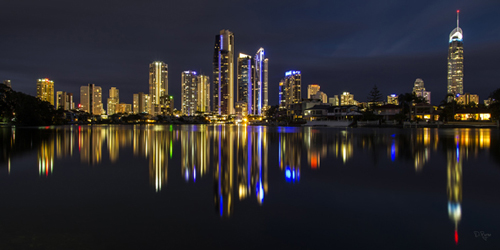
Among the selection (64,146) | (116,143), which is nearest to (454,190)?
(64,146)

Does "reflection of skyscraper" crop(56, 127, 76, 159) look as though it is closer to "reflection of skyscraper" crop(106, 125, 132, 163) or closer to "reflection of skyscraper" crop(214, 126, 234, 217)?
"reflection of skyscraper" crop(106, 125, 132, 163)

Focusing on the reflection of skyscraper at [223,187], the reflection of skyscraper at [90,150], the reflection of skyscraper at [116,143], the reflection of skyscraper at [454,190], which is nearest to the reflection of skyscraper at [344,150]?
the reflection of skyscraper at [454,190]

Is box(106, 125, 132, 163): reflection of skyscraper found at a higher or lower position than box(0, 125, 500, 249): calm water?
higher

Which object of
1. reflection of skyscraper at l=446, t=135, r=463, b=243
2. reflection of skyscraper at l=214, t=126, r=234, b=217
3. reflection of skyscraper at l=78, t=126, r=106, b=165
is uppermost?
reflection of skyscraper at l=78, t=126, r=106, b=165

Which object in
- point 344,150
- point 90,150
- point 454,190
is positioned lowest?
point 454,190

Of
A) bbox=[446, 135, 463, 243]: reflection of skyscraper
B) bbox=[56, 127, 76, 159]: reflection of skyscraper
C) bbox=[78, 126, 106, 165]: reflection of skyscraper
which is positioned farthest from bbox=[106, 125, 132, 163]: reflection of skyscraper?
bbox=[446, 135, 463, 243]: reflection of skyscraper

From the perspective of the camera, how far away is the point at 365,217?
5.54m

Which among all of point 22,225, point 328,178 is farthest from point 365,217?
point 22,225

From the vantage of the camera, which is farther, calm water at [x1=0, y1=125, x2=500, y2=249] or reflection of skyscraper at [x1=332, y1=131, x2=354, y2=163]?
reflection of skyscraper at [x1=332, y1=131, x2=354, y2=163]

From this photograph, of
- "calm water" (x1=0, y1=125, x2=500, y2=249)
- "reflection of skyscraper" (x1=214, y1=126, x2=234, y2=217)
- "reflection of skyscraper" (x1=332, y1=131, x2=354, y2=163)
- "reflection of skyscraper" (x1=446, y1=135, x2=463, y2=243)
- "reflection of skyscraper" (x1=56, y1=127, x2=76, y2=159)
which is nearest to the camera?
"calm water" (x1=0, y1=125, x2=500, y2=249)

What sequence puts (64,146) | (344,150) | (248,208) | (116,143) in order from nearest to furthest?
(248,208), (344,150), (64,146), (116,143)

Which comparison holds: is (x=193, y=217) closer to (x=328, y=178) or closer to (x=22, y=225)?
(x=22, y=225)

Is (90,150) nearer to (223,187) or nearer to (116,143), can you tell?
(116,143)

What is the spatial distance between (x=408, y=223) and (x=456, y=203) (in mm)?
2200
